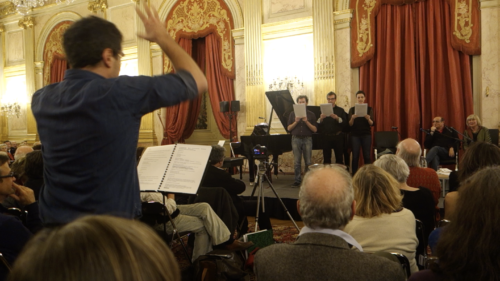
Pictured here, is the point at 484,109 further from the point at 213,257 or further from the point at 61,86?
the point at 61,86

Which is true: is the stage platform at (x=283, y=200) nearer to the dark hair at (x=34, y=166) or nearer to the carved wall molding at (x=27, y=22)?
the dark hair at (x=34, y=166)

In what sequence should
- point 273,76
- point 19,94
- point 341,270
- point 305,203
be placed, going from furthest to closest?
point 19,94, point 273,76, point 305,203, point 341,270

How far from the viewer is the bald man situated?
3068 mm

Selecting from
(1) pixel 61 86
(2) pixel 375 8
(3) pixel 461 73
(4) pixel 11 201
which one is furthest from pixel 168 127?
(1) pixel 61 86

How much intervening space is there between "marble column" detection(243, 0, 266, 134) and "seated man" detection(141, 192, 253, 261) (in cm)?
542

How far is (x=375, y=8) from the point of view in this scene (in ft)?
24.7

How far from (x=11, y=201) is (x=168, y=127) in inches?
287

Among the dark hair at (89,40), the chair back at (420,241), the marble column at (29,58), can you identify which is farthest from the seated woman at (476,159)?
the marble column at (29,58)

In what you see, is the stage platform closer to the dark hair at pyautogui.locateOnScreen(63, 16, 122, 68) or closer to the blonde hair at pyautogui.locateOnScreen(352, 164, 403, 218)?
the blonde hair at pyautogui.locateOnScreen(352, 164, 403, 218)

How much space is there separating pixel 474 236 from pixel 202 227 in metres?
2.57

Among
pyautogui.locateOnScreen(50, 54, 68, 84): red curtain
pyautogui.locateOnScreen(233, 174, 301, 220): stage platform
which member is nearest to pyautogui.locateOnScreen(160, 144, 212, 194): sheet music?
pyautogui.locateOnScreen(233, 174, 301, 220): stage platform

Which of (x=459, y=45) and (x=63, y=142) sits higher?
(x=459, y=45)

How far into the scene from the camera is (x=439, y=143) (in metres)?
6.52

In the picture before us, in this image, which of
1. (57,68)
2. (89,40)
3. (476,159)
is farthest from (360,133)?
(57,68)
